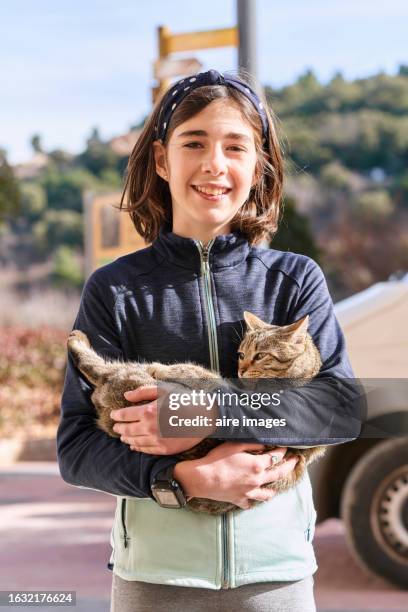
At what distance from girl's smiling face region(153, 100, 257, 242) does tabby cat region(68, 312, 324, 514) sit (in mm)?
258

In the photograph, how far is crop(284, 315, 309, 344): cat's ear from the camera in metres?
1.87

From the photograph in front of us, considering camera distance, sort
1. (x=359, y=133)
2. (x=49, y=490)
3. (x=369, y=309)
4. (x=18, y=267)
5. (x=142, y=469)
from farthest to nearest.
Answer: (x=359, y=133) < (x=18, y=267) < (x=49, y=490) < (x=369, y=309) < (x=142, y=469)

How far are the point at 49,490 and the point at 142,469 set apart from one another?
658 centimetres

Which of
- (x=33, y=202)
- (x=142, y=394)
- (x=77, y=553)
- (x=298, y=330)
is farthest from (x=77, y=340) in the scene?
(x=33, y=202)

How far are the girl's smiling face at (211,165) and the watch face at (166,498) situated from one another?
549mm

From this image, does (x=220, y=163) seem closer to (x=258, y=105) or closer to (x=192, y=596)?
(x=258, y=105)

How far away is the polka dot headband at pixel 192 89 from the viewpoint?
2006 mm

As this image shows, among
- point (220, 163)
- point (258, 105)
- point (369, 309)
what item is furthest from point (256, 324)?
point (369, 309)

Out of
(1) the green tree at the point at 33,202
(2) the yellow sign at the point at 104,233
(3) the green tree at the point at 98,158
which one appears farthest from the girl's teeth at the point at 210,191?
(3) the green tree at the point at 98,158

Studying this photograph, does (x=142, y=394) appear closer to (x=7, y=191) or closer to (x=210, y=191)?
(x=210, y=191)

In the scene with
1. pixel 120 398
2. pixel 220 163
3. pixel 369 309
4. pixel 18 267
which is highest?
pixel 220 163

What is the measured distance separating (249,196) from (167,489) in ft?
2.34

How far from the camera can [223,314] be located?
6.29 ft

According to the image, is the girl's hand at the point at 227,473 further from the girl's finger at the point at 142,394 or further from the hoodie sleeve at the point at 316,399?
the girl's finger at the point at 142,394
